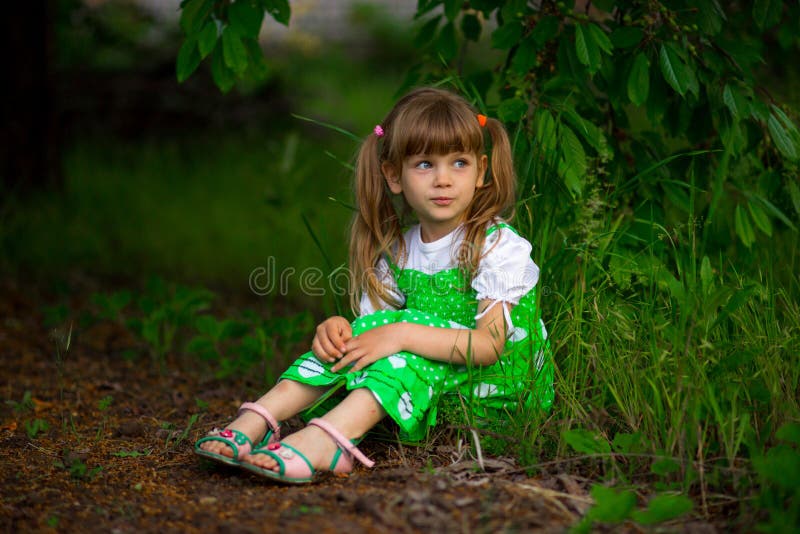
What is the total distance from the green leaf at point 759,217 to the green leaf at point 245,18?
1.64m

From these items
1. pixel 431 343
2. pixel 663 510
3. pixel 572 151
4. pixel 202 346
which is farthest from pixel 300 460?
pixel 202 346

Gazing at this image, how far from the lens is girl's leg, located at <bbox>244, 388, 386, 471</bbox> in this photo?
6.88 ft

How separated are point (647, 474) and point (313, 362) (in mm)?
929

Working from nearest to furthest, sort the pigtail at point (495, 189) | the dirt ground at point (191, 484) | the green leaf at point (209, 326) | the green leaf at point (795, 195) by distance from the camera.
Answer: the dirt ground at point (191, 484) < the pigtail at point (495, 189) < the green leaf at point (795, 195) < the green leaf at point (209, 326)

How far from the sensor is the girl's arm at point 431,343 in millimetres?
2252

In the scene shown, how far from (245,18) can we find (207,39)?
14 cm

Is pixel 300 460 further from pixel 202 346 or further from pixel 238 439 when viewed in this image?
pixel 202 346

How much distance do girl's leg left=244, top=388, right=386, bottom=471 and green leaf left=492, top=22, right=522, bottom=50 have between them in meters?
1.14

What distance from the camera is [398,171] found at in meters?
2.46

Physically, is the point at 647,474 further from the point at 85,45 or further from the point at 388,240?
the point at 85,45

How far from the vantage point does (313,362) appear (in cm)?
235

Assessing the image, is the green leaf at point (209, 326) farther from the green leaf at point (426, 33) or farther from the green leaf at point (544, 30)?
the green leaf at point (544, 30)

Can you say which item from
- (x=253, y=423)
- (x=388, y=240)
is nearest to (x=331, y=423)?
(x=253, y=423)

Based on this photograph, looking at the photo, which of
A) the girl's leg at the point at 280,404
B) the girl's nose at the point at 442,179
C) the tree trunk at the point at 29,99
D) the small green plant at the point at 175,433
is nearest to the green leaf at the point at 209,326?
the small green plant at the point at 175,433
